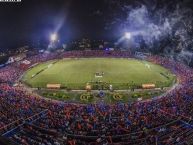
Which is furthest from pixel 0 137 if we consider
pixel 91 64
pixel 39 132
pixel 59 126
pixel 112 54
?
pixel 112 54

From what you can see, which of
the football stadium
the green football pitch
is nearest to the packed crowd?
the football stadium

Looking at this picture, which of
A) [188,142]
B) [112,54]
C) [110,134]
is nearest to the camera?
[188,142]

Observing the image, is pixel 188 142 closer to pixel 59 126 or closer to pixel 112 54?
pixel 59 126

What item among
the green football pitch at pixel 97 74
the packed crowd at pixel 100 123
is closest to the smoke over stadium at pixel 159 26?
the green football pitch at pixel 97 74

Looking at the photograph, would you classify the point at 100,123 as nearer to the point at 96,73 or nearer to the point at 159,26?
the point at 96,73

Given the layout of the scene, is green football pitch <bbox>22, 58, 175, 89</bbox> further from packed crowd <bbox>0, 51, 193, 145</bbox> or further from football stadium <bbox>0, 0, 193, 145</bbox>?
packed crowd <bbox>0, 51, 193, 145</bbox>

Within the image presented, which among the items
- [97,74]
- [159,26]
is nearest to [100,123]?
[97,74]

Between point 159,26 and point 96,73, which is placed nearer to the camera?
point 96,73
